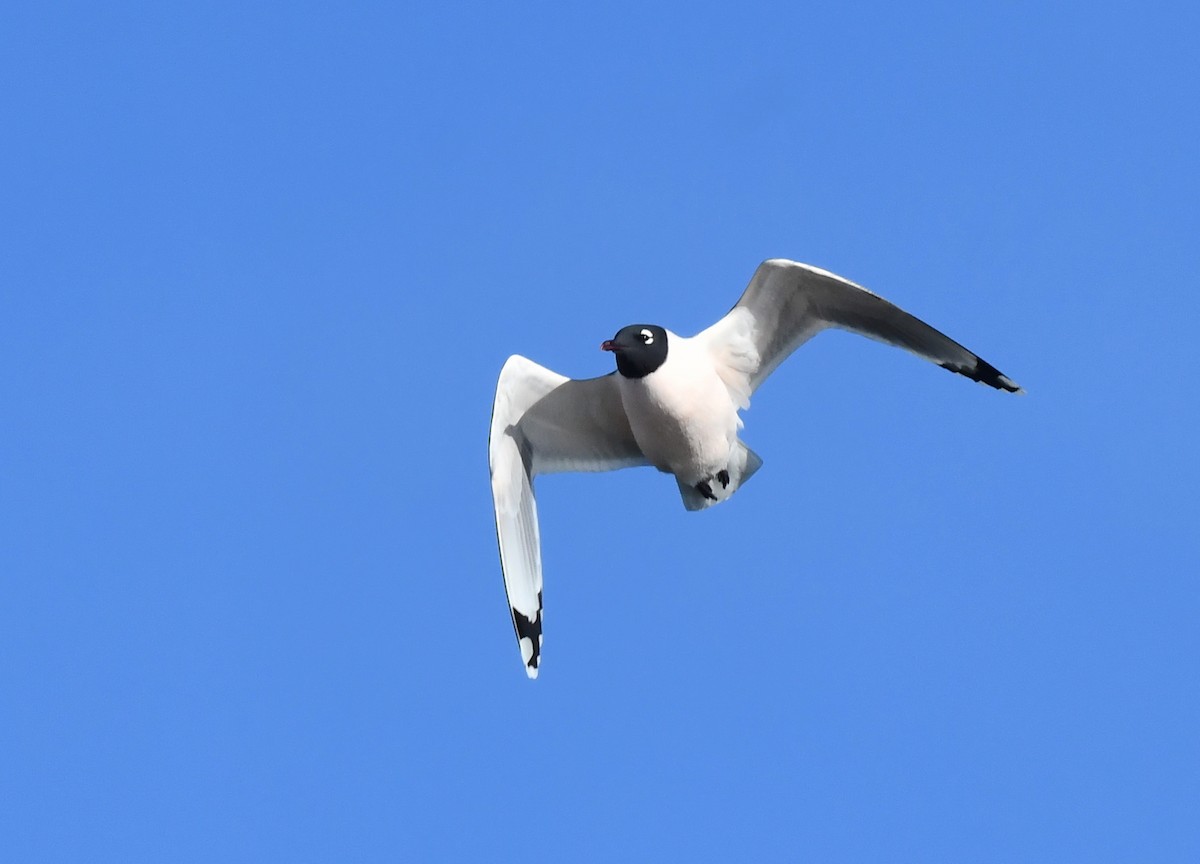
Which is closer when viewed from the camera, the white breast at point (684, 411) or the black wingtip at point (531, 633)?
the white breast at point (684, 411)

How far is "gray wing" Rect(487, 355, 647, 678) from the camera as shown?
11.5 m

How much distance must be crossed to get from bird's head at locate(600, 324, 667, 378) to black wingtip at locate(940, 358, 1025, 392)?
6.30 ft

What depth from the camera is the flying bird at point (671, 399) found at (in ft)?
36.3

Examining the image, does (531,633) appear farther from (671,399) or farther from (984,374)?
(984,374)

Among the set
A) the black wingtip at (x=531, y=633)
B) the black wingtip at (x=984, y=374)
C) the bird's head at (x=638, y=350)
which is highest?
the bird's head at (x=638, y=350)

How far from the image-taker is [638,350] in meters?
11.1

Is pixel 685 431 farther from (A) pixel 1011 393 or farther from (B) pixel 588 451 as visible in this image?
(A) pixel 1011 393

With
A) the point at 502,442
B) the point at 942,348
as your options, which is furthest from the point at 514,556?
the point at 942,348

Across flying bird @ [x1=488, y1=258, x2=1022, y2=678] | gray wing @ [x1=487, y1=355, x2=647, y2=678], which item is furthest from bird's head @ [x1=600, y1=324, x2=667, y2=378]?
gray wing @ [x1=487, y1=355, x2=647, y2=678]

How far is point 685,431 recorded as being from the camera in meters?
11.2

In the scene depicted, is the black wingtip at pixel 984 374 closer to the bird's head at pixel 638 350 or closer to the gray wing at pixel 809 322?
the gray wing at pixel 809 322

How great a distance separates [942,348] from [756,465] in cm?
158

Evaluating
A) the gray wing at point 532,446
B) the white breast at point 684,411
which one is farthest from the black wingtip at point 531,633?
the white breast at point 684,411

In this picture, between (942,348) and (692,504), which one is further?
(692,504)
